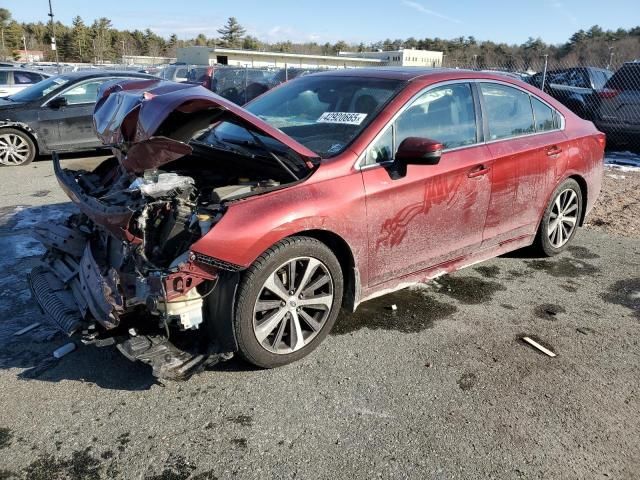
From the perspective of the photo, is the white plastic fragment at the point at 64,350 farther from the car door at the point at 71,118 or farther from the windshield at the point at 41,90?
the windshield at the point at 41,90

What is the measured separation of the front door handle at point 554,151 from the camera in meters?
4.60

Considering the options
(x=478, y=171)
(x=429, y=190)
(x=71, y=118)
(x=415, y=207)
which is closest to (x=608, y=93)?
(x=478, y=171)

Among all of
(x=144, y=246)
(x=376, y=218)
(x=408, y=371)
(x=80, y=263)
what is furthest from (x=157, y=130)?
(x=408, y=371)

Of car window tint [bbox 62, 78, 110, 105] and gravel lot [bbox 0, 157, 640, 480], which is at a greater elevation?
car window tint [bbox 62, 78, 110, 105]

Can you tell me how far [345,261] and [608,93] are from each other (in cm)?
1024

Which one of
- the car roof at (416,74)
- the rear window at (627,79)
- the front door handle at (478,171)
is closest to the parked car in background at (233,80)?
the rear window at (627,79)

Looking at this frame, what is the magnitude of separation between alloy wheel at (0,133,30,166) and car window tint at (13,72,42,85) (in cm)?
620

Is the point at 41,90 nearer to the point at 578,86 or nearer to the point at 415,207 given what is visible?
the point at 415,207

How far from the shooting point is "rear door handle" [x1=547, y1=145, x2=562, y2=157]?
460cm

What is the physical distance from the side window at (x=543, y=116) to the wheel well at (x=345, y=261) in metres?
2.39

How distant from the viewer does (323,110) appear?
3936mm

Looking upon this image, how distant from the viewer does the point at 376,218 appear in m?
3.41

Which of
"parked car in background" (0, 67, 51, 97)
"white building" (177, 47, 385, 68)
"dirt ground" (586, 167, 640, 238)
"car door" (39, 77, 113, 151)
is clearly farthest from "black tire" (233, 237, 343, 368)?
"white building" (177, 47, 385, 68)

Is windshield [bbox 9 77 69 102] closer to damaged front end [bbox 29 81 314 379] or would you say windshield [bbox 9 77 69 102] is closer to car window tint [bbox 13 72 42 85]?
car window tint [bbox 13 72 42 85]
